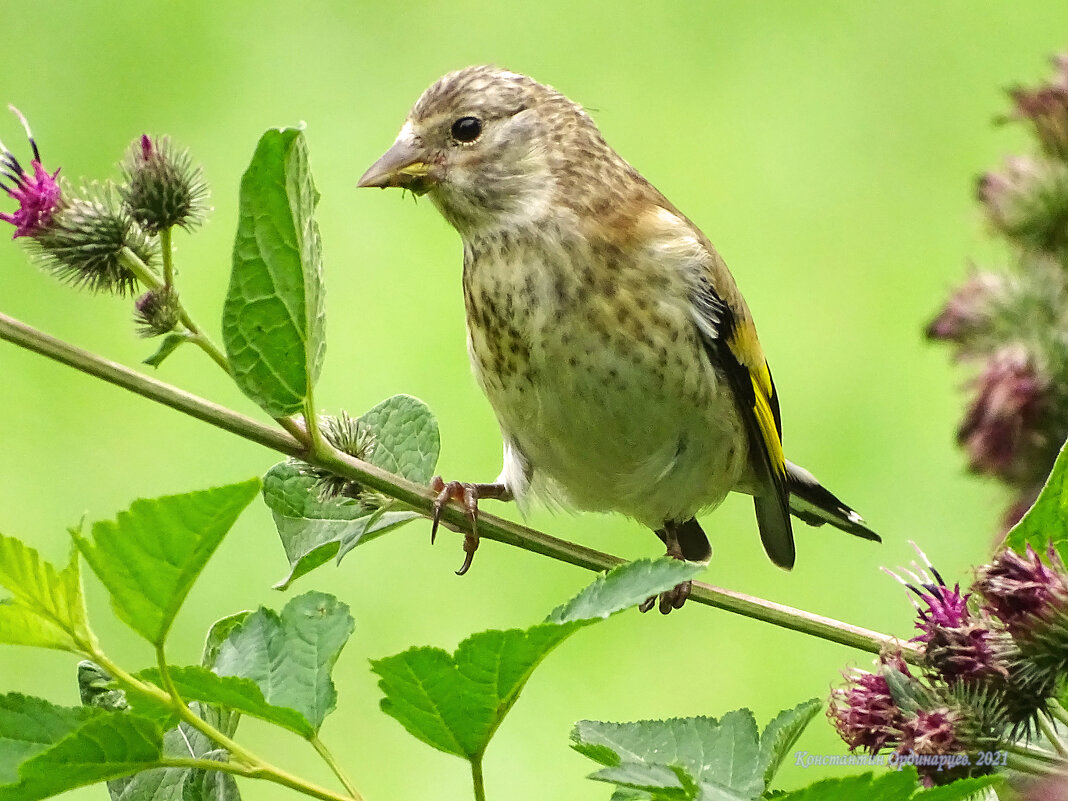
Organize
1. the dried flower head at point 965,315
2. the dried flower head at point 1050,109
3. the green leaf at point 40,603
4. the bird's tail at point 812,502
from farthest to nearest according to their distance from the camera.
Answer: the bird's tail at point 812,502, the dried flower head at point 965,315, the dried flower head at point 1050,109, the green leaf at point 40,603

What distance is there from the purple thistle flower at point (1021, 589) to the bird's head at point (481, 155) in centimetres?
135

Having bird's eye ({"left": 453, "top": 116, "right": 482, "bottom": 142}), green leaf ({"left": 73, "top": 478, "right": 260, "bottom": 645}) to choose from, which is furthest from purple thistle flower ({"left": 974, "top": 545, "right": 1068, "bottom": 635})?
bird's eye ({"left": 453, "top": 116, "right": 482, "bottom": 142})

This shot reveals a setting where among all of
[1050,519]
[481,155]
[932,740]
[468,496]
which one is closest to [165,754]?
[932,740]

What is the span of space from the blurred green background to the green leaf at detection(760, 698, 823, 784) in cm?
276

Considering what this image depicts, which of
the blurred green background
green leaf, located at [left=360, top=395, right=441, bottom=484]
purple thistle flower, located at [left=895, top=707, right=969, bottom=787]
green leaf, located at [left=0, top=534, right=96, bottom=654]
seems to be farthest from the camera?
the blurred green background

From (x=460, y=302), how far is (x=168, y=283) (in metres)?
4.47

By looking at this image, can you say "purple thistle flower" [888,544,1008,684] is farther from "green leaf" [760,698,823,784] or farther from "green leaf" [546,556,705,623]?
"green leaf" [546,556,705,623]

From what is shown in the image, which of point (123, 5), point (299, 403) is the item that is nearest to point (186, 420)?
point (123, 5)

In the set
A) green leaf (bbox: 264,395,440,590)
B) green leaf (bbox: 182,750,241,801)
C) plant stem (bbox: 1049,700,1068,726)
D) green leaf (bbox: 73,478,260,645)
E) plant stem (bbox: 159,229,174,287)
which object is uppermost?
plant stem (bbox: 159,229,174,287)

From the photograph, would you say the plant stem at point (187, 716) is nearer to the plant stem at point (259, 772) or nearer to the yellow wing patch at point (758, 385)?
the plant stem at point (259, 772)

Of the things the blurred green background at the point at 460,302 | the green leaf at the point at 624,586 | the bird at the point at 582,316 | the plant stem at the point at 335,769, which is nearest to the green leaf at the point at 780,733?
the green leaf at the point at 624,586

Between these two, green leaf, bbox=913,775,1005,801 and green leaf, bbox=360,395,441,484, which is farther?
green leaf, bbox=360,395,441,484

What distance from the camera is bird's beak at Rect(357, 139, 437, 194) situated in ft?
8.19

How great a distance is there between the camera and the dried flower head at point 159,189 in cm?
161
